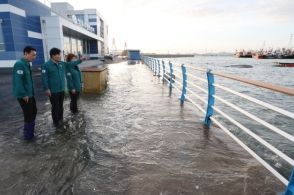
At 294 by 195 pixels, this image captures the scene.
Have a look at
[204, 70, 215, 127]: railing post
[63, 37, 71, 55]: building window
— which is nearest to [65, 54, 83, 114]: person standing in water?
[204, 70, 215, 127]: railing post

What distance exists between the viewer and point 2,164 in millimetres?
3598

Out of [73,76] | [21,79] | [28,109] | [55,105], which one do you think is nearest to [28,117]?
[28,109]

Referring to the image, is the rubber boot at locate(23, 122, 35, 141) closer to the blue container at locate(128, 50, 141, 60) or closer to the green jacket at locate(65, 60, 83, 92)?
the green jacket at locate(65, 60, 83, 92)

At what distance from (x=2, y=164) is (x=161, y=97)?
5682mm

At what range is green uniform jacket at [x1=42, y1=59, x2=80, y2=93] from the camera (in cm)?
507

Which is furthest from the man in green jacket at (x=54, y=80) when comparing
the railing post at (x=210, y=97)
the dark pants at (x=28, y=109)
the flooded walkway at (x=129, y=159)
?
the railing post at (x=210, y=97)

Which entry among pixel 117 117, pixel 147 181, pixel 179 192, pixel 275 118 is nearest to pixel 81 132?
pixel 117 117

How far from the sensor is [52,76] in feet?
17.1

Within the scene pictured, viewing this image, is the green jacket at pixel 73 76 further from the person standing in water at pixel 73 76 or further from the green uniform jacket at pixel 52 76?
the green uniform jacket at pixel 52 76

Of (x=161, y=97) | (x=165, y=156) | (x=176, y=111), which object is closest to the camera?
(x=165, y=156)

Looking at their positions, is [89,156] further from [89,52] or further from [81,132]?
[89,52]

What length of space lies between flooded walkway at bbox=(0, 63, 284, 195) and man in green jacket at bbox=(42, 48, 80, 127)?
42 centimetres

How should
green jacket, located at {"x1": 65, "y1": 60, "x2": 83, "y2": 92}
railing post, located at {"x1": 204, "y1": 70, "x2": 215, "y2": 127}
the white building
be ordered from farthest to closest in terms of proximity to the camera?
1. the white building
2. green jacket, located at {"x1": 65, "y1": 60, "x2": 83, "y2": 92}
3. railing post, located at {"x1": 204, "y1": 70, "x2": 215, "y2": 127}

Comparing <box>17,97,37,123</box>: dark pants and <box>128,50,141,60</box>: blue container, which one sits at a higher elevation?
<box>17,97,37,123</box>: dark pants
